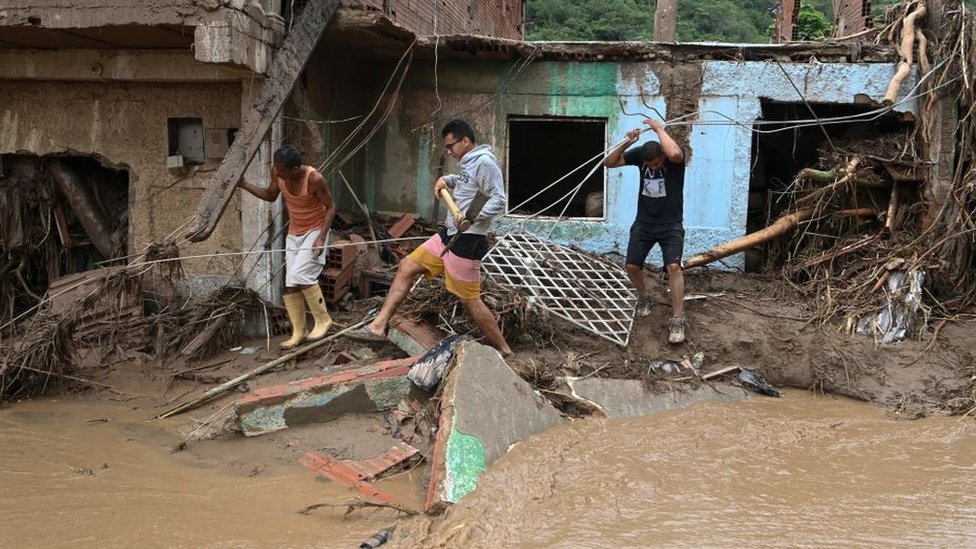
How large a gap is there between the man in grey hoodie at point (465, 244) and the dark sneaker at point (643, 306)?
1.54m

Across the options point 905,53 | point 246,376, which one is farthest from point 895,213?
point 246,376

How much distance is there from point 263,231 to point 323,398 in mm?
2497

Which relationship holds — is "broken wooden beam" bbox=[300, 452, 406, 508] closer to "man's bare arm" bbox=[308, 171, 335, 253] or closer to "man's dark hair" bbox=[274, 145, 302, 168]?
"man's bare arm" bbox=[308, 171, 335, 253]

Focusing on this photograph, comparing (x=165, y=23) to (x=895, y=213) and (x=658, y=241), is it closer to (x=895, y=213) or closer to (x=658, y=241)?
(x=658, y=241)

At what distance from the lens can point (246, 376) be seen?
5641mm

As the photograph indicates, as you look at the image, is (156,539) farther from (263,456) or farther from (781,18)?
(781,18)

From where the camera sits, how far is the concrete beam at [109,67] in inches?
267

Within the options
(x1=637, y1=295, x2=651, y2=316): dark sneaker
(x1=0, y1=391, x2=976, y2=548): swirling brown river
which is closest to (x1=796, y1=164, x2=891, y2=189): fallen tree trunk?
(x1=637, y1=295, x2=651, y2=316): dark sneaker

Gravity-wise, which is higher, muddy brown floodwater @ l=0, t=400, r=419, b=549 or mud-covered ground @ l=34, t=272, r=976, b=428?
mud-covered ground @ l=34, t=272, r=976, b=428

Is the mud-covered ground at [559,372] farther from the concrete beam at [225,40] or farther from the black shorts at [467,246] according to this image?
the concrete beam at [225,40]

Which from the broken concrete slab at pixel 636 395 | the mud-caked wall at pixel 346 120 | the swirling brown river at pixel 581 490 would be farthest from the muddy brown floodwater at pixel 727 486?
the mud-caked wall at pixel 346 120

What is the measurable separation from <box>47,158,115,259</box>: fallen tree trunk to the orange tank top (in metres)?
2.62

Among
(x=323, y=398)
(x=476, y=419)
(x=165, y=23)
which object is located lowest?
(x=323, y=398)

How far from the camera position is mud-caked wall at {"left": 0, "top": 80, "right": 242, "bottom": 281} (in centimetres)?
706
